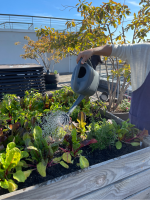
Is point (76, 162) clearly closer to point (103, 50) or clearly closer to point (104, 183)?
point (104, 183)

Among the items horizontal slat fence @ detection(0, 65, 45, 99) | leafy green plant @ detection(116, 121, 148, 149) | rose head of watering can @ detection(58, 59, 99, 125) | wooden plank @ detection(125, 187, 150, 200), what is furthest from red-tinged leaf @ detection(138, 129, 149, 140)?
horizontal slat fence @ detection(0, 65, 45, 99)

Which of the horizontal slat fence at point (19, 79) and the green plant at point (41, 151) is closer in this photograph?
the green plant at point (41, 151)

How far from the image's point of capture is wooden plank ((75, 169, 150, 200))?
2.81 feet

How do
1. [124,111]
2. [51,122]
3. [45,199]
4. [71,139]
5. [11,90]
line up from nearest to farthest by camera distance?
[45,199], [71,139], [51,122], [11,90], [124,111]

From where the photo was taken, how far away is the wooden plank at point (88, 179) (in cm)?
72

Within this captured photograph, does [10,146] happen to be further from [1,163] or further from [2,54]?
[2,54]

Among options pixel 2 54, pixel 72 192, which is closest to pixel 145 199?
pixel 72 192

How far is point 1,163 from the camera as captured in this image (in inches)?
31.5

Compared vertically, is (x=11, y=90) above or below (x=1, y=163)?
above

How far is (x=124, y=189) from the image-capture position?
3.10ft

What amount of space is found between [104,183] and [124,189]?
171 millimetres

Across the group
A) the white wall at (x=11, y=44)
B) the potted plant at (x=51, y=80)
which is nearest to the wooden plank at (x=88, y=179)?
the potted plant at (x=51, y=80)

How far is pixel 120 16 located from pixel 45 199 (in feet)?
7.84

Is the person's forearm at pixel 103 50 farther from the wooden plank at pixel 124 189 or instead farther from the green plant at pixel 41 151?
the wooden plank at pixel 124 189
